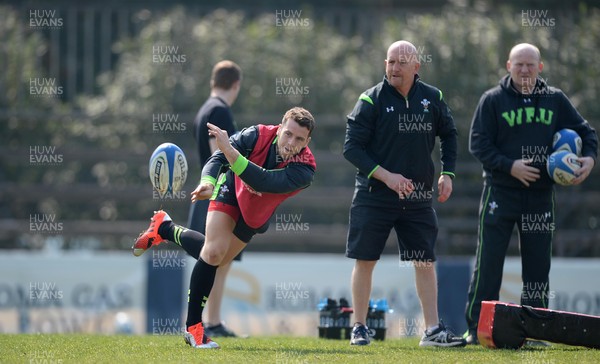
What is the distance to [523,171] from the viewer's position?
7.73 metres

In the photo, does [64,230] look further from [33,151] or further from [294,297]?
[294,297]

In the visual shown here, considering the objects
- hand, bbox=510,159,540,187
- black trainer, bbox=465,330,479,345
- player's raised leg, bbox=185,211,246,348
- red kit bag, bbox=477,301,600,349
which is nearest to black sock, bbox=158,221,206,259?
player's raised leg, bbox=185,211,246,348

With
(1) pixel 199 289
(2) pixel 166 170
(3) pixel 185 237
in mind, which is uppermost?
(2) pixel 166 170

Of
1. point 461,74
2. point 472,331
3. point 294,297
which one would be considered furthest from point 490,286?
point 461,74

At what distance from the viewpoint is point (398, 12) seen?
58.3 ft

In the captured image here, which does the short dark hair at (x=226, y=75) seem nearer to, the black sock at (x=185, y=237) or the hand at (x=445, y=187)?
the black sock at (x=185, y=237)

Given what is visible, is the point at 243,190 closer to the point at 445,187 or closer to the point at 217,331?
the point at 445,187

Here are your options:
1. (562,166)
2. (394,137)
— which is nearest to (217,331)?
(394,137)

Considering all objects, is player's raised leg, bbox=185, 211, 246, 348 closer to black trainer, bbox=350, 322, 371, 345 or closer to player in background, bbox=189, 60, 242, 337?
black trainer, bbox=350, 322, 371, 345

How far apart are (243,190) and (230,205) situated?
168 millimetres

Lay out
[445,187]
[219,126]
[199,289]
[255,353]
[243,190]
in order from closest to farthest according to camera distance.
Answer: [255,353], [243,190], [199,289], [445,187], [219,126]

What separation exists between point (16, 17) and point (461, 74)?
7.66 metres

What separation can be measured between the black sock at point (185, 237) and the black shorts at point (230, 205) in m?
0.36

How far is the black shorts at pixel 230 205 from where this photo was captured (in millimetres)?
7195
